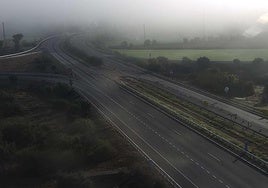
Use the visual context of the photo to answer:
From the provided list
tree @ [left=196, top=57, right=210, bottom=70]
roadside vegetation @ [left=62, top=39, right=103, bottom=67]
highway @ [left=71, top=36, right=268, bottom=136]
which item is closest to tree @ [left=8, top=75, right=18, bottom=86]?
highway @ [left=71, top=36, right=268, bottom=136]

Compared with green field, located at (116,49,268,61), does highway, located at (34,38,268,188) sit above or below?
below

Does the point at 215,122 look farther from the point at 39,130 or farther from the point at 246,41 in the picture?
the point at 246,41

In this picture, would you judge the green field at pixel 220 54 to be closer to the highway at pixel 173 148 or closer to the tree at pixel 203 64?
the tree at pixel 203 64

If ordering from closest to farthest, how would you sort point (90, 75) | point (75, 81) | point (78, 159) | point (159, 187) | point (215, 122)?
point (159, 187)
point (78, 159)
point (215, 122)
point (75, 81)
point (90, 75)

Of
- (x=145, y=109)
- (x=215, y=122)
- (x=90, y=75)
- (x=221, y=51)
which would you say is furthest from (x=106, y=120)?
(x=221, y=51)

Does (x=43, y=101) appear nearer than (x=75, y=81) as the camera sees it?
Yes

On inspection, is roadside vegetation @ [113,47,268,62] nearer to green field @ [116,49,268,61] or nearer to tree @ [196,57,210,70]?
green field @ [116,49,268,61]

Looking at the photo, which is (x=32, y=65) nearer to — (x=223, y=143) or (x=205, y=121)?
(x=205, y=121)
